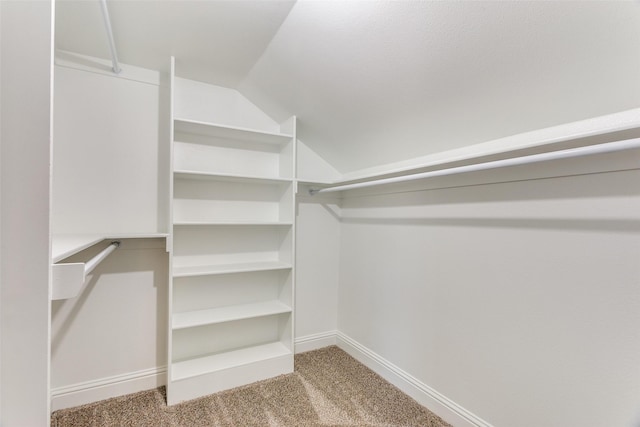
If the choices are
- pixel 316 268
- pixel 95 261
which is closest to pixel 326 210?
pixel 316 268

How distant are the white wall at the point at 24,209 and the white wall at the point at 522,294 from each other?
1617 mm

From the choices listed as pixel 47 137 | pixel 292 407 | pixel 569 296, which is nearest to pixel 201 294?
pixel 292 407

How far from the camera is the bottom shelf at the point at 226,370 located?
174cm

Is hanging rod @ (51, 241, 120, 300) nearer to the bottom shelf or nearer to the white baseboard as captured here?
the bottom shelf

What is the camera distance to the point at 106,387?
1.76m

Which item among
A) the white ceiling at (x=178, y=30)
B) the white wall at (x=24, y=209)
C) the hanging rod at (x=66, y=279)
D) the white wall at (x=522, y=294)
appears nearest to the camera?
the white wall at (x=24, y=209)

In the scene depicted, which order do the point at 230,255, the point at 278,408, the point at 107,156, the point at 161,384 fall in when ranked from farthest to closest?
the point at 230,255
the point at 161,384
the point at 107,156
the point at 278,408

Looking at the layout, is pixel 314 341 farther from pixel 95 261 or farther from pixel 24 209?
pixel 24 209

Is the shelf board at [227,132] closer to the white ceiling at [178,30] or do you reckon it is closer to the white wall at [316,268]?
the white ceiling at [178,30]

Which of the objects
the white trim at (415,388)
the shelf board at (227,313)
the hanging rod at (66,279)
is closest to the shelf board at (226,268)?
the shelf board at (227,313)

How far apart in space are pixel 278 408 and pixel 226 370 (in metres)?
0.43

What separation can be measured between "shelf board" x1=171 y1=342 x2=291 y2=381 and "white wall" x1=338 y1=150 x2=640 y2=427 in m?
0.80

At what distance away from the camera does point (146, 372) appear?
73.8 inches

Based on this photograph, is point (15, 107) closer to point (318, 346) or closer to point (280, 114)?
point (280, 114)
